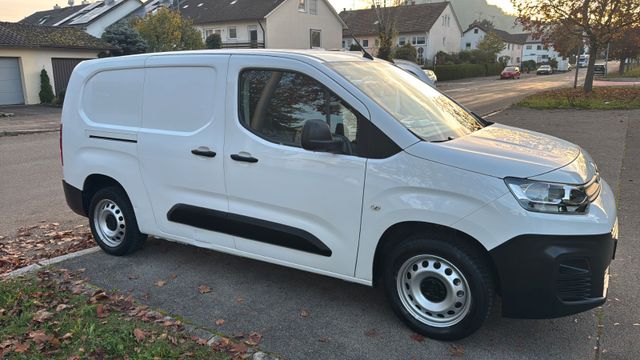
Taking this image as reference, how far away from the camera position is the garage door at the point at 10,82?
88.4ft

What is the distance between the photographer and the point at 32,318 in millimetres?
3699

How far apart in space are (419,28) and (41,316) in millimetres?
62616

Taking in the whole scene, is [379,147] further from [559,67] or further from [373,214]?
[559,67]

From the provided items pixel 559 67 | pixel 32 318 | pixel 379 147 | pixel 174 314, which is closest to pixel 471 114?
pixel 379 147

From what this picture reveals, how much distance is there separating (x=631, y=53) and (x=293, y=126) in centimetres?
5985

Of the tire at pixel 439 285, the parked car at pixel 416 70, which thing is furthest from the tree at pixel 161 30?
the tire at pixel 439 285

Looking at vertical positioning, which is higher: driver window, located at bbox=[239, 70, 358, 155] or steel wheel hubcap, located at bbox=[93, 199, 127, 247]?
driver window, located at bbox=[239, 70, 358, 155]

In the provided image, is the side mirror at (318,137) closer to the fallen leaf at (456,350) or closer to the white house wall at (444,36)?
the fallen leaf at (456,350)

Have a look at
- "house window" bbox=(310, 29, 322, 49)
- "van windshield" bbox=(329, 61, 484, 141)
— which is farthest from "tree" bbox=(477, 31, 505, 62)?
"van windshield" bbox=(329, 61, 484, 141)

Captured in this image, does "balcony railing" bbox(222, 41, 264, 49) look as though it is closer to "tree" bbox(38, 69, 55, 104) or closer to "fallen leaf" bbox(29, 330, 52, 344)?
"tree" bbox(38, 69, 55, 104)

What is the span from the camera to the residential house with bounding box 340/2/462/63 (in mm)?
61375

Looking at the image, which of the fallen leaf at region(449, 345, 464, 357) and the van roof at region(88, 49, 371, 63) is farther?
the van roof at region(88, 49, 371, 63)

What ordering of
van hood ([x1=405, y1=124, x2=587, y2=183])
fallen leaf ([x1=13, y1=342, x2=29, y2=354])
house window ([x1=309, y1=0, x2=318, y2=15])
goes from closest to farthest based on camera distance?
van hood ([x1=405, y1=124, x2=587, y2=183]) → fallen leaf ([x1=13, y1=342, x2=29, y2=354]) → house window ([x1=309, y1=0, x2=318, y2=15])

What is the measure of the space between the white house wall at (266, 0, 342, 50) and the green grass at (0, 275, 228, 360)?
129ft
